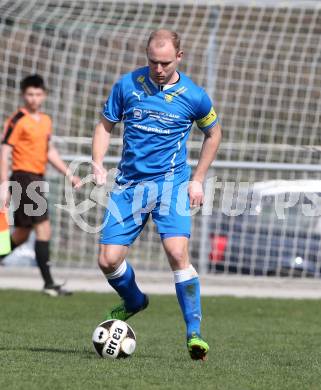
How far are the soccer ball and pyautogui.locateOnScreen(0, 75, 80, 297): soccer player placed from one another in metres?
4.37

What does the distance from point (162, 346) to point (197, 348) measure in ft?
3.70

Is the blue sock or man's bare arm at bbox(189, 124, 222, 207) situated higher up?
man's bare arm at bbox(189, 124, 222, 207)

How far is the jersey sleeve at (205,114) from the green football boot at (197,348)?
1298 mm

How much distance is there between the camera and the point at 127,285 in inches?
270

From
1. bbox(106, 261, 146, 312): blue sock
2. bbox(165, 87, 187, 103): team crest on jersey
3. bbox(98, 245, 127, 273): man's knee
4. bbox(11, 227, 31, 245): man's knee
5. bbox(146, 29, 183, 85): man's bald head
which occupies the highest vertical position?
bbox(146, 29, 183, 85): man's bald head

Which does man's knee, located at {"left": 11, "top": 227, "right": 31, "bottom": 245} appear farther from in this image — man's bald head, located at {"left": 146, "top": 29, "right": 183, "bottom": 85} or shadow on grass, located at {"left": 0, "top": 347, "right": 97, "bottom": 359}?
man's bald head, located at {"left": 146, "top": 29, "right": 183, "bottom": 85}

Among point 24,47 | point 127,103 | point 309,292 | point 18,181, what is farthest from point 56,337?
point 24,47

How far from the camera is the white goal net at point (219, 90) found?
1280cm

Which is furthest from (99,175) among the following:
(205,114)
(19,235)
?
(19,235)

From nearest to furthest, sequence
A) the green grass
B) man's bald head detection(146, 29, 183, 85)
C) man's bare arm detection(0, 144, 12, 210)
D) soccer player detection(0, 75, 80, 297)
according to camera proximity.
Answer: the green grass < man's bald head detection(146, 29, 183, 85) < man's bare arm detection(0, 144, 12, 210) < soccer player detection(0, 75, 80, 297)

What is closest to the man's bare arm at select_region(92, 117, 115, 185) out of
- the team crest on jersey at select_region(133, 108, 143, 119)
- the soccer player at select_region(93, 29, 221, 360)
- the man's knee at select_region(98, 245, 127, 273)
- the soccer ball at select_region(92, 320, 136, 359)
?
the soccer player at select_region(93, 29, 221, 360)

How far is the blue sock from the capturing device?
679 cm

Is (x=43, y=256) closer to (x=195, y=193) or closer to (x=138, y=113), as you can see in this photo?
(x=138, y=113)

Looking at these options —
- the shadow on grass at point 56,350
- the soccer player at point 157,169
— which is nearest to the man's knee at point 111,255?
the soccer player at point 157,169
